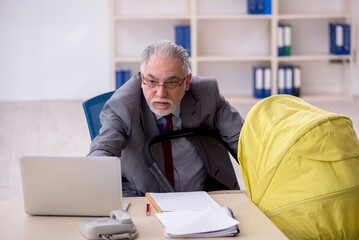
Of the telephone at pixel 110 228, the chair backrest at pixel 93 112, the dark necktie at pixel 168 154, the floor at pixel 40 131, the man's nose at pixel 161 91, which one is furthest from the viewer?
the floor at pixel 40 131

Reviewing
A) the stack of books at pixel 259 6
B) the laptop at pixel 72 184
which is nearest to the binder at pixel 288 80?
the stack of books at pixel 259 6

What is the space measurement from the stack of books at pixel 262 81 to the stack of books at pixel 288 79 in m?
0.13

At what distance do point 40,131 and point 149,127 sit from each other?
3.55m

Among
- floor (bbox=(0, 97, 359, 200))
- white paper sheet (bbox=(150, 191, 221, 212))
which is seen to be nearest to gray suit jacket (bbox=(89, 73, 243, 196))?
white paper sheet (bbox=(150, 191, 221, 212))

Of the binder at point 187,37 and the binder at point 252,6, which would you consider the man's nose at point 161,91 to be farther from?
the binder at point 252,6

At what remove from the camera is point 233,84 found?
7.61 meters

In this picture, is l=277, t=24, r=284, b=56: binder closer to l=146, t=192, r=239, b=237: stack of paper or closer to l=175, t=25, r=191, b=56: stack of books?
l=175, t=25, r=191, b=56: stack of books

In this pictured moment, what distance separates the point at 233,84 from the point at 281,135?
5.49m

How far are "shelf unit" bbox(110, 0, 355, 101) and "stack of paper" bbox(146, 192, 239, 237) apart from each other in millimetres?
5172

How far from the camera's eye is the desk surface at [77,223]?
6.21 ft

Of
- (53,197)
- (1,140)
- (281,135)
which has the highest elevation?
(281,135)

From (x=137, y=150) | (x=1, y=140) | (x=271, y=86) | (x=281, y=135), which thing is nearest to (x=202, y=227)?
(x=281, y=135)

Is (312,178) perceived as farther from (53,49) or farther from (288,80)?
(53,49)

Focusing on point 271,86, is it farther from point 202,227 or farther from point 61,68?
point 202,227
